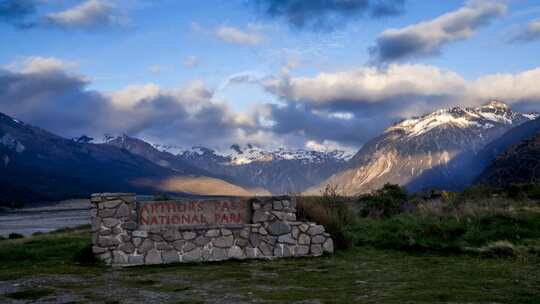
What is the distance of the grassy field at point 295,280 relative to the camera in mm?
11172

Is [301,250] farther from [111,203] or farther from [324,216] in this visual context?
[111,203]

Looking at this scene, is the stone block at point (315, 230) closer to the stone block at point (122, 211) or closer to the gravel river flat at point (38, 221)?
the stone block at point (122, 211)

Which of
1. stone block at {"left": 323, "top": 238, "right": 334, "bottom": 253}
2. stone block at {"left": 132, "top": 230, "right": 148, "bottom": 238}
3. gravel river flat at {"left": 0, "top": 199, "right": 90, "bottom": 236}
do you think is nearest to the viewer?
stone block at {"left": 132, "top": 230, "right": 148, "bottom": 238}

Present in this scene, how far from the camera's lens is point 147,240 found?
56.6 ft

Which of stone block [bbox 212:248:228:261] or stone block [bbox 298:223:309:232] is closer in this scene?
stone block [bbox 212:248:228:261]

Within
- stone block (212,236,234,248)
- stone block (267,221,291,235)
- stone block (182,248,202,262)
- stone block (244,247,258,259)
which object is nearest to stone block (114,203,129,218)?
stone block (182,248,202,262)

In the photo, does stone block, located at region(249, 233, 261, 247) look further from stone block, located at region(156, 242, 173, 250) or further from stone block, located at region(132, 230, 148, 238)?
stone block, located at region(132, 230, 148, 238)

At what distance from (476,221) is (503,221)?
852 mm

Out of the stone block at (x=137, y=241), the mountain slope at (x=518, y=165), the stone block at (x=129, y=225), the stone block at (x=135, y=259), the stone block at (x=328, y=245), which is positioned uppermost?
the mountain slope at (x=518, y=165)

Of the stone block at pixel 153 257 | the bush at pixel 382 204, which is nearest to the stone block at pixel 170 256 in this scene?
the stone block at pixel 153 257

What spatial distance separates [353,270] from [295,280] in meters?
1.95

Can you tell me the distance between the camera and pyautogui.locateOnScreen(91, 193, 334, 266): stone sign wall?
17.2 metres

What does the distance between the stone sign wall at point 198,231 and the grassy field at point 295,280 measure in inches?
23.6

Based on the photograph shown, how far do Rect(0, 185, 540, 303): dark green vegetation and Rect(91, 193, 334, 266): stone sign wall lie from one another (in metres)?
0.62
